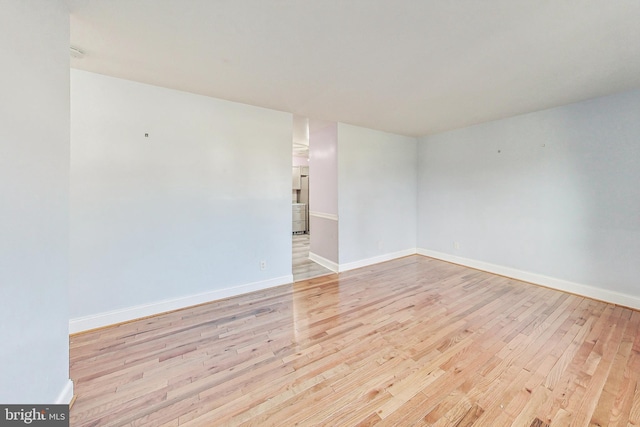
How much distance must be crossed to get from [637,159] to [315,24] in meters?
3.68

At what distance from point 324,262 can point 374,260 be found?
3.01 feet

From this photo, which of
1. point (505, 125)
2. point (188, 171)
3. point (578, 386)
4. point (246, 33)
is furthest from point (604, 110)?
point (188, 171)

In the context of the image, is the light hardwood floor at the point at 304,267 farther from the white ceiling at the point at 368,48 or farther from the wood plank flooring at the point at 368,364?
the white ceiling at the point at 368,48

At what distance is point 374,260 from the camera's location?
420 cm

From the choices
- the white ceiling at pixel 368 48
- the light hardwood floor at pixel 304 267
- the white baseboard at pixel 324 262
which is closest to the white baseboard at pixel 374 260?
the white baseboard at pixel 324 262

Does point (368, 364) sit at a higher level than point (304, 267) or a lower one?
lower

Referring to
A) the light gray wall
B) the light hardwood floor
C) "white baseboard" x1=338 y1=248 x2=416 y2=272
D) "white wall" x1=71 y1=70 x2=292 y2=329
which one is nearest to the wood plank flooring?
"white wall" x1=71 y1=70 x2=292 y2=329

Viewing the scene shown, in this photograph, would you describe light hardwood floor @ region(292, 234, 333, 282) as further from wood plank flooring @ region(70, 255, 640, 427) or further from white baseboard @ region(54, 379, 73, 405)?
white baseboard @ region(54, 379, 73, 405)

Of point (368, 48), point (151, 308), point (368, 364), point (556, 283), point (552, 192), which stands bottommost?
point (368, 364)

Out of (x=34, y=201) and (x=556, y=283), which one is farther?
(x=556, y=283)

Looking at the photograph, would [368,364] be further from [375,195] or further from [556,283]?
[556,283]

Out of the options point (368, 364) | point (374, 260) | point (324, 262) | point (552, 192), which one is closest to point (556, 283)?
point (552, 192)

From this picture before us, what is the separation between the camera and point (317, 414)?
133 centimetres

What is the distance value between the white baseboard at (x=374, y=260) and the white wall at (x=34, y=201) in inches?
124
